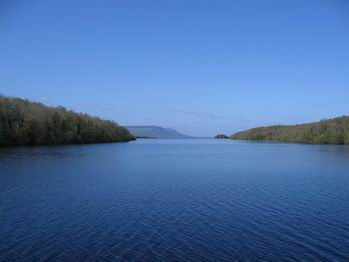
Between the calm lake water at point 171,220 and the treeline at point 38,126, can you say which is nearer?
the calm lake water at point 171,220

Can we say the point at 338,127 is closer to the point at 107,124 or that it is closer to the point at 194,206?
the point at 107,124

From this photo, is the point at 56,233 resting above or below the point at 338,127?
below

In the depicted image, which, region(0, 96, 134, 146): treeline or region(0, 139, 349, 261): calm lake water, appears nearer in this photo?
region(0, 139, 349, 261): calm lake water

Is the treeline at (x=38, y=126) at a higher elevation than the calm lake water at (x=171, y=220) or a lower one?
higher

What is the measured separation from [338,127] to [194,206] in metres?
146

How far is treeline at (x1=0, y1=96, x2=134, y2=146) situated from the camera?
8750 centimetres

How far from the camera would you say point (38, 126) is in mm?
96875

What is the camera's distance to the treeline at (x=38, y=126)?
87.5m

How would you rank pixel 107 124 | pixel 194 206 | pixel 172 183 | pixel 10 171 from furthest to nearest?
1. pixel 107 124
2. pixel 10 171
3. pixel 172 183
4. pixel 194 206

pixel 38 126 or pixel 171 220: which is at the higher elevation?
pixel 38 126

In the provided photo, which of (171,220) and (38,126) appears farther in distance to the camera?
(38,126)

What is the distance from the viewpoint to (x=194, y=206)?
22.2m

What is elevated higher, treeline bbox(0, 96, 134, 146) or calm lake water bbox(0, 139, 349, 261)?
treeline bbox(0, 96, 134, 146)

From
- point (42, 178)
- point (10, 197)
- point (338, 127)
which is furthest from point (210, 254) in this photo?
point (338, 127)
